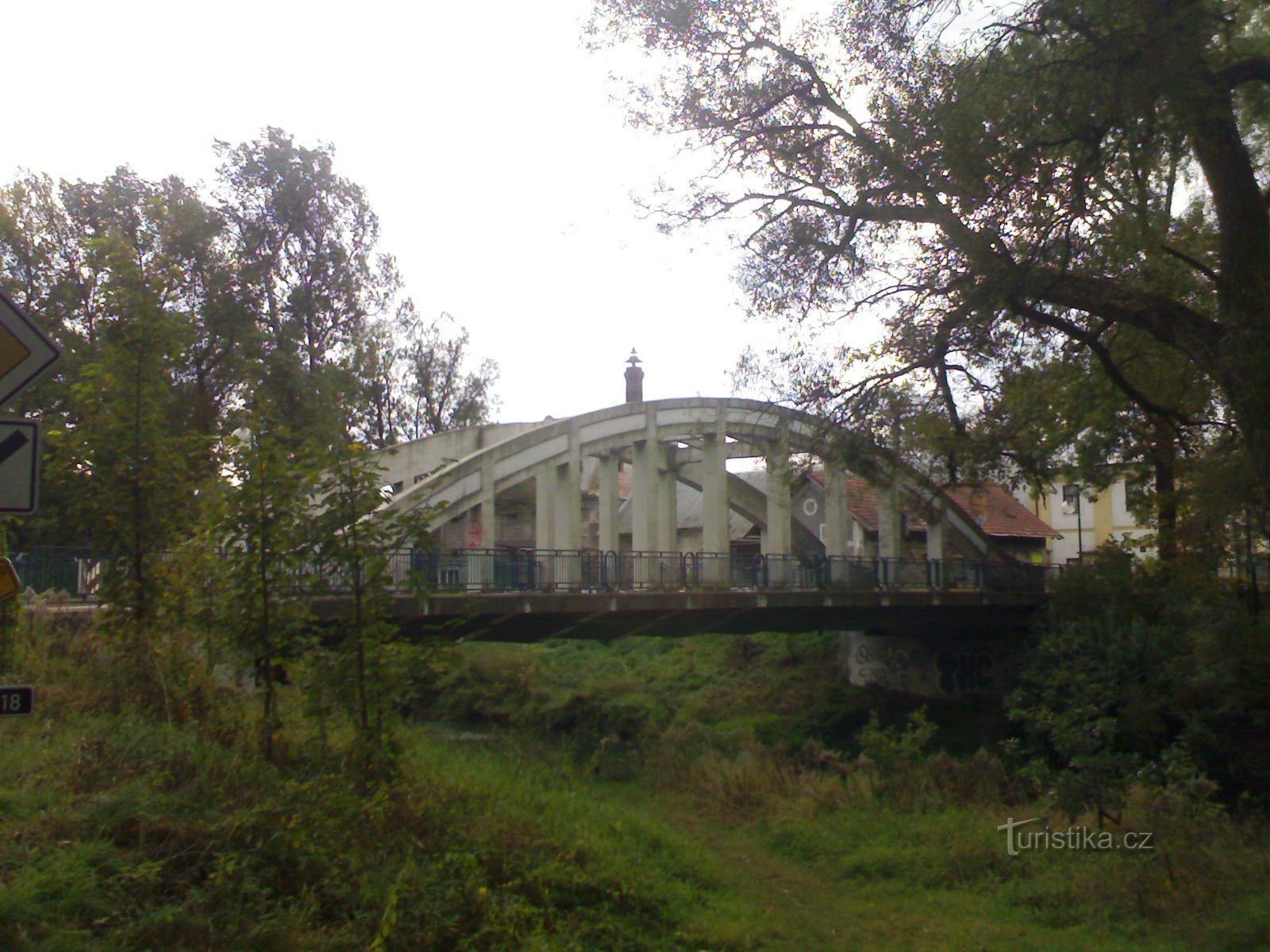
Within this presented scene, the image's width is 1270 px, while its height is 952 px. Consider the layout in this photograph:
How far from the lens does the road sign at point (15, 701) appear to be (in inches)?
190

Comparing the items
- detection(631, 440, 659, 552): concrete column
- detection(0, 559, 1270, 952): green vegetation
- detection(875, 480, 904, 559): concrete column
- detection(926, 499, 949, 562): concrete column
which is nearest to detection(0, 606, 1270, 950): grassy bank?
detection(0, 559, 1270, 952): green vegetation

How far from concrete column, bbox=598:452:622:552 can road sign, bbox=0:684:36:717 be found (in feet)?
81.7

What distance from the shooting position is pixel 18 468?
16.5 feet

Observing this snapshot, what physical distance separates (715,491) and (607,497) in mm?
3308

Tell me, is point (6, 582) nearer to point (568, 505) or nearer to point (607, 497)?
point (568, 505)

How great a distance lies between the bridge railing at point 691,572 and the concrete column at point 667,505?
248cm

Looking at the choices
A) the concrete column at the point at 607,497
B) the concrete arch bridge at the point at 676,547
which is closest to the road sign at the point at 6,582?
the concrete arch bridge at the point at 676,547

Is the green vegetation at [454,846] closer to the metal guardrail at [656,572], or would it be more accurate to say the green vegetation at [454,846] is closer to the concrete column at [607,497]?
the metal guardrail at [656,572]

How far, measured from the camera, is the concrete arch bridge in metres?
21.7

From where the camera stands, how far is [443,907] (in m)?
7.08

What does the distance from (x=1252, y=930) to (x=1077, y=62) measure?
7.78 meters

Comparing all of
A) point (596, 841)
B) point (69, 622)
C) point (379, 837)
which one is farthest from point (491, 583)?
point (379, 837)

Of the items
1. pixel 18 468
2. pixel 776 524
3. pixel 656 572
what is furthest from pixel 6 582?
pixel 776 524

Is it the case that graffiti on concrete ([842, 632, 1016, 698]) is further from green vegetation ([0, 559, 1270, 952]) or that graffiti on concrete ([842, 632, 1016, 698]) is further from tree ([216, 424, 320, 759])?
tree ([216, 424, 320, 759])
